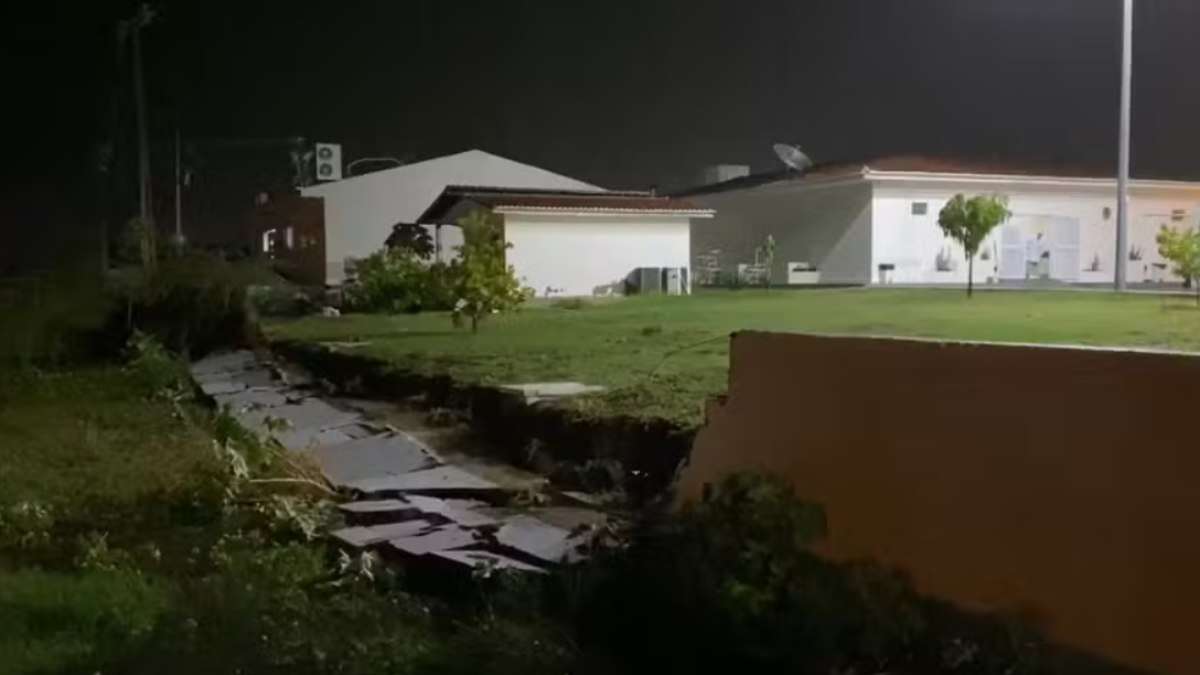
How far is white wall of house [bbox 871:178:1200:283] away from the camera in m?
31.3

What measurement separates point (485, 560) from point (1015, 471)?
3.00 m

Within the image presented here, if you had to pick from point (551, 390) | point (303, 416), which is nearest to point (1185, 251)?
point (551, 390)

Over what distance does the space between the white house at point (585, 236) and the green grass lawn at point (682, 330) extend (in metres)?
5.30

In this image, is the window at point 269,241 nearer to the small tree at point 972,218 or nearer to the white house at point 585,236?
the white house at point 585,236

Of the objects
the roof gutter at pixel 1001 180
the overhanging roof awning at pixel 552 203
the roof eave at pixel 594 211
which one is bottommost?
the roof eave at pixel 594 211

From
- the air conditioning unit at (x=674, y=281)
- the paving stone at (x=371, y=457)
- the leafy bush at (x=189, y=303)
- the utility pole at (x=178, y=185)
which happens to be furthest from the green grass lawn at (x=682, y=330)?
the utility pole at (x=178, y=185)

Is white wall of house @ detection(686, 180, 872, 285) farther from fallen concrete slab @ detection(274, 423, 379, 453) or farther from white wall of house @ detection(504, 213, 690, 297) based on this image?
fallen concrete slab @ detection(274, 423, 379, 453)

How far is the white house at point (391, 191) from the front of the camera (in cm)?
3656

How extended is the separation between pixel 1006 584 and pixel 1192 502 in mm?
954

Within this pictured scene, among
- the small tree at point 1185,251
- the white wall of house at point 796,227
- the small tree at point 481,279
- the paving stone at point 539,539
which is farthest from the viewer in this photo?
the white wall of house at point 796,227

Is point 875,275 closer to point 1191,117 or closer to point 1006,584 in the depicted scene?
point 1191,117

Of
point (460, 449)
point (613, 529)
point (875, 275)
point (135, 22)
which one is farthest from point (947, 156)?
point (613, 529)

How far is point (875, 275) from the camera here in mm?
31172

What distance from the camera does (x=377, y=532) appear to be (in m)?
→ 7.87
